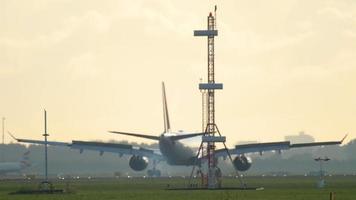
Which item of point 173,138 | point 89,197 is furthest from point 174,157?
point 89,197

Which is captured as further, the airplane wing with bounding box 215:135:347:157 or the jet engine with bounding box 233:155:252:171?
the jet engine with bounding box 233:155:252:171

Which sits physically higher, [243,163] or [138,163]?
[138,163]

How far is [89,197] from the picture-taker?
10031 cm

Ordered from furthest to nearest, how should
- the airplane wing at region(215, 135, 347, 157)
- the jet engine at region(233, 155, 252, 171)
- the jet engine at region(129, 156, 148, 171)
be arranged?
the jet engine at region(129, 156, 148, 171), the jet engine at region(233, 155, 252, 171), the airplane wing at region(215, 135, 347, 157)

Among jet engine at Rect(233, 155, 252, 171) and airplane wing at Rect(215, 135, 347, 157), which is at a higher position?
airplane wing at Rect(215, 135, 347, 157)

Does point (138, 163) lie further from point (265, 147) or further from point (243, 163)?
point (265, 147)

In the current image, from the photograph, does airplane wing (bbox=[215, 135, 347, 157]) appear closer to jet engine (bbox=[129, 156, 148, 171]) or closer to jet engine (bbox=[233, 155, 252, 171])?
jet engine (bbox=[233, 155, 252, 171])

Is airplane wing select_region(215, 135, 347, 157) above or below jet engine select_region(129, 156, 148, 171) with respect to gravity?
above

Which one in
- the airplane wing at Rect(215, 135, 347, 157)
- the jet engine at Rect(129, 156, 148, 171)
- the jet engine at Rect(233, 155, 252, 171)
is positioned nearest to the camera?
the airplane wing at Rect(215, 135, 347, 157)

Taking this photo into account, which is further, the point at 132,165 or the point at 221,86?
A: the point at 132,165

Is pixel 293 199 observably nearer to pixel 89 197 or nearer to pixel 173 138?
pixel 89 197

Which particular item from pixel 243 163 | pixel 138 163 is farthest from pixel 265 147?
pixel 138 163

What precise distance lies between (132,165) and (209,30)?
214 feet

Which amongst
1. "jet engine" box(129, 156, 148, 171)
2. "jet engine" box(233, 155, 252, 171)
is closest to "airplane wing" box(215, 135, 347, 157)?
"jet engine" box(233, 155, 252, 171)
